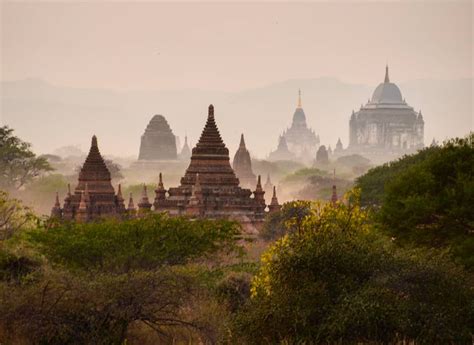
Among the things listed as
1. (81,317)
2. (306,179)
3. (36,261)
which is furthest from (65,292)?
→ (306,179)

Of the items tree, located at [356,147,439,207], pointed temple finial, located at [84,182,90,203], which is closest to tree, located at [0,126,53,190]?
pointed temple finial, located at [84,182,90,203]

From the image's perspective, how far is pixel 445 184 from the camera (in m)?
32.8

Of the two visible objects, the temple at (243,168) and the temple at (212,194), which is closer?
the temple at (212,194)

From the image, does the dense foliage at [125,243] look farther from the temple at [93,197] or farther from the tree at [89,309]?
the temple at [93,197]

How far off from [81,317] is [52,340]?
0.72 m

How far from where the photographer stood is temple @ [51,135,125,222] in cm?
5818

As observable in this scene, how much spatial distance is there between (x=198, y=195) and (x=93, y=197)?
5933 mm

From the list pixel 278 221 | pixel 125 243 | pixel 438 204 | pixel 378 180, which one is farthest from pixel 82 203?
pixel 438 204

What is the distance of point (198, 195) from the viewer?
2170 inches

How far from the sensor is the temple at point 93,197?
58.2 m

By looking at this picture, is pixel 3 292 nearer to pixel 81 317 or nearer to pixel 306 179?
pixel 81 317

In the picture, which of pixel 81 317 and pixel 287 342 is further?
pixel 81 317

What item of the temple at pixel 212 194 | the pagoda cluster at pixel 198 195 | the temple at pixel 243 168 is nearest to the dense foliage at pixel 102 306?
the temple at pixel 212 194

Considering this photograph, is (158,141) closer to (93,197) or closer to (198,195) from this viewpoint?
(93,197)
